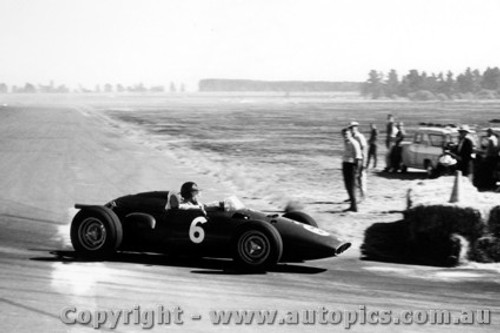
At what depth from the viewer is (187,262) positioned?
1167cm

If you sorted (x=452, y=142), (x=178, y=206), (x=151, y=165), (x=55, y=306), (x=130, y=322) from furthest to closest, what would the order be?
(x=151, y=165)
(x=452, y=142)
(x=178, y=206)
(x=55, y=306)
(x=130, y=322)

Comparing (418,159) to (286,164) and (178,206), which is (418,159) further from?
(178,206)

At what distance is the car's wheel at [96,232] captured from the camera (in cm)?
1156

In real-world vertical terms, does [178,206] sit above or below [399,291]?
above

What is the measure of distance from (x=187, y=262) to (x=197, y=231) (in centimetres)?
53

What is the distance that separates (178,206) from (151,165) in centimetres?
1594

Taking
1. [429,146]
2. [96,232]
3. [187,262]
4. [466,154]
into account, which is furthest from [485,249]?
[429,146]

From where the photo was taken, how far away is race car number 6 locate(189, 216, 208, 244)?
11438 millimetres

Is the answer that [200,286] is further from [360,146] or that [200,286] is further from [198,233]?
[360,146]

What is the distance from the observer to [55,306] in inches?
357

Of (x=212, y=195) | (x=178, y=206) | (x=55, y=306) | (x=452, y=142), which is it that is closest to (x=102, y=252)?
(x=178, y=206)

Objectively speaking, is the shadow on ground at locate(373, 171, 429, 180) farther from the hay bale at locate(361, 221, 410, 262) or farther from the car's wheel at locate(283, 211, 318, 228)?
the car's wheel at locate(283, 211, 318, 228)

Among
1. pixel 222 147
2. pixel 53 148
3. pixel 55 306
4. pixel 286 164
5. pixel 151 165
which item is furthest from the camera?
pixel 222 147

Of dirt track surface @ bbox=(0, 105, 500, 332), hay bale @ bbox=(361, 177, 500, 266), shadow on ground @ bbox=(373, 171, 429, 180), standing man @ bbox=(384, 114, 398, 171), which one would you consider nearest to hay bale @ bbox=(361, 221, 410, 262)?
hay bale @ bbox=(361, 177, 500, 266)
